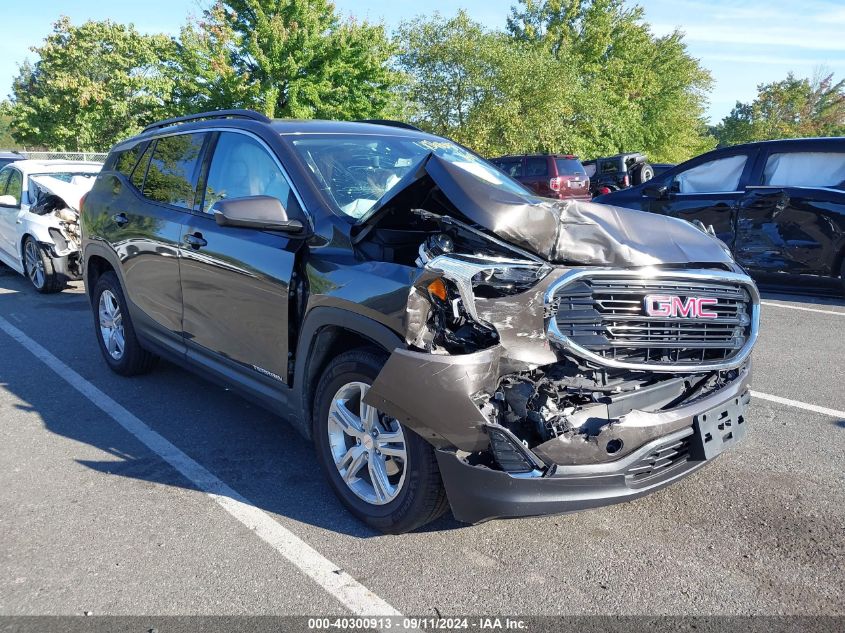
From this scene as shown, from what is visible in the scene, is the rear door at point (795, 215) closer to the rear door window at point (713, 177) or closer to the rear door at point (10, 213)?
the rear door window at point (713, 177)

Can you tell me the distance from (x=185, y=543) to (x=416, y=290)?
162 centimetres

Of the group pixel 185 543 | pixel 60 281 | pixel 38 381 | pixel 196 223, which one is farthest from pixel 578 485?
pixel 60 281

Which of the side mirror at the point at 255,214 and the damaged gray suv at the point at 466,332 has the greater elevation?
the side mirror at the point at 255,214

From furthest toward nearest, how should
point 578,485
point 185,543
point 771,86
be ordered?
point 771,86, point 185,543, point 578,485

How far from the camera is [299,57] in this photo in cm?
2291

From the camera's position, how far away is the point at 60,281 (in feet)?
30.9

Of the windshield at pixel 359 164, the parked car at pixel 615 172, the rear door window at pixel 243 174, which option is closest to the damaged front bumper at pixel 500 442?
the windshield at pixel 359 164

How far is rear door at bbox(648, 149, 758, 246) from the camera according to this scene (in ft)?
29.6

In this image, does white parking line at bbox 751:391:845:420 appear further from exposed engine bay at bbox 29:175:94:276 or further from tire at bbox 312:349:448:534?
exposed engine bay at bbox 29:175:94:276

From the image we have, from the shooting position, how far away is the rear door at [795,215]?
8.20m

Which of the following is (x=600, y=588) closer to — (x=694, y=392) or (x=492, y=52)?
(x=694, y=392)

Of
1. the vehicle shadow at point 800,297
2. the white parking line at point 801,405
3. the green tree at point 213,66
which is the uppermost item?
the green tree at point 213,66

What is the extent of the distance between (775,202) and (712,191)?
3.07ft

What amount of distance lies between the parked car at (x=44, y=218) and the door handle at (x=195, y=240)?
5905 mm
